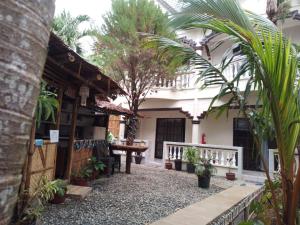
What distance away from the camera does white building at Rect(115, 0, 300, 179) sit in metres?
10.9

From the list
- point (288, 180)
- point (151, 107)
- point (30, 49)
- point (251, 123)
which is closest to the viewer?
point (30, 49)

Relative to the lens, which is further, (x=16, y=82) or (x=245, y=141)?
(x=245, y=141)

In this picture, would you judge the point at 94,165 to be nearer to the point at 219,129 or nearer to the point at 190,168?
the point at 190,168

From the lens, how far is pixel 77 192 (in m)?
5.18

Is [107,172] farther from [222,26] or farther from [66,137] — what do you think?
[222,26]

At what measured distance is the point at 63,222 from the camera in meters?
3.74

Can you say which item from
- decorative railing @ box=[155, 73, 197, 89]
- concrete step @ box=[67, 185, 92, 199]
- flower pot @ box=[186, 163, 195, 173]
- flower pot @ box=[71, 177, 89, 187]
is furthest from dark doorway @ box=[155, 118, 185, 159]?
concrete step @ box=[67, 185, 92, 199]

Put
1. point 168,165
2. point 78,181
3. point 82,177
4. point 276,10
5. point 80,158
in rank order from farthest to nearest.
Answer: point 168,165
point 276,10
point 80,158
point 82,177
point 78,181

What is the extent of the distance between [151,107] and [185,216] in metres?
9.15

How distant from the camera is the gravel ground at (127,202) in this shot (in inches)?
157

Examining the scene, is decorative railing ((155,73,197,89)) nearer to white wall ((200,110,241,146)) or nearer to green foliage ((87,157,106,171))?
white wall ((200,110,241,146))

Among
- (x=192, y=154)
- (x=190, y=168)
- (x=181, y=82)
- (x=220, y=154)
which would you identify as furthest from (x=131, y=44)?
(x=220, y=154)

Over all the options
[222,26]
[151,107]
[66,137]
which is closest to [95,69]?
[66,137]

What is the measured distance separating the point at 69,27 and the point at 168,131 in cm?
686
